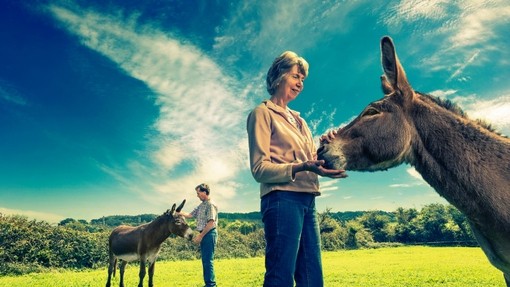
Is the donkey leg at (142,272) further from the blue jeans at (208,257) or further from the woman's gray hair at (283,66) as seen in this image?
the woman's gray hair at (283,66)

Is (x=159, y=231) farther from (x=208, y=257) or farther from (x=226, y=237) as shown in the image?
(x=226, y=237)

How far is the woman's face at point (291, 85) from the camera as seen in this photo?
3.69 meters

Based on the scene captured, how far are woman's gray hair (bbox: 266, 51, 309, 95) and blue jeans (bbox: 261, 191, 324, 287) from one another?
1.20 meters

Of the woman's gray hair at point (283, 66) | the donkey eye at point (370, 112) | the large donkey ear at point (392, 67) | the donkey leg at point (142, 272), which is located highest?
the woman's gray hair at point (283, 66)

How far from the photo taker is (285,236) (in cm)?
317

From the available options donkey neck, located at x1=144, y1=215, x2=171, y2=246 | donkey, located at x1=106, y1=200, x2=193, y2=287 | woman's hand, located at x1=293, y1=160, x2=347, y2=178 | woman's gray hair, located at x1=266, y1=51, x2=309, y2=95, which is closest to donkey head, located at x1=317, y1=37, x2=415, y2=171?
woman's hand, located at x1=293, y1=160, x2=347, y2=178

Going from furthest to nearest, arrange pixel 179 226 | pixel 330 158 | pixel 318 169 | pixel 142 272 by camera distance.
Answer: pixel 179 226, pixel 142 272, pixel 330 158, pixel 318 169

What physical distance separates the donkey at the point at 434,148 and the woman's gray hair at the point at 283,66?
0.77 m

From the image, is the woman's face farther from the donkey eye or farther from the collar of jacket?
the donkey eye

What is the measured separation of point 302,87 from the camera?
383 cm

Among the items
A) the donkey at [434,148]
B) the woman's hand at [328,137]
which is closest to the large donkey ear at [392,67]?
the donkey at [434,148]

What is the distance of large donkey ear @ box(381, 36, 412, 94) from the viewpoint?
3328 millimetres

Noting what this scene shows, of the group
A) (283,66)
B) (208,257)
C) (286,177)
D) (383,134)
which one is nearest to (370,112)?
(383,134)

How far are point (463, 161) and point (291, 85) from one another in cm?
172
